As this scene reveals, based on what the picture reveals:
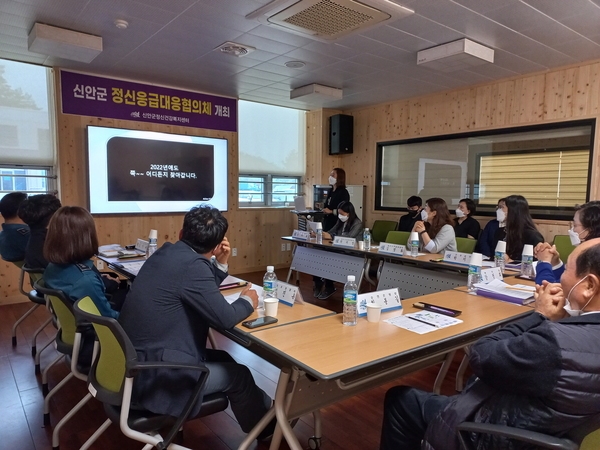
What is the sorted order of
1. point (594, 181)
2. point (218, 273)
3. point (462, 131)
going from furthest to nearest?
1. point (462, 131)
2. point (594, 181)
3. point (218, 273)

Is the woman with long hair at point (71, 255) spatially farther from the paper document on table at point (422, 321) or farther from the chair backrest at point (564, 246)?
the chair backrest at point (564, 246)

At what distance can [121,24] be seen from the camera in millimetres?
3383

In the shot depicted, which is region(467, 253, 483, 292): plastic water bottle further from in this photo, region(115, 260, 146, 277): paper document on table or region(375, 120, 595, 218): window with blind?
region(375, 120, 595, 218): window with blind

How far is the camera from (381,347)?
60.6 inches

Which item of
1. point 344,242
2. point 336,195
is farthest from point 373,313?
point 336,195

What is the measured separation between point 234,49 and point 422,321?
3254mm

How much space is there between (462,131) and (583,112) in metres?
1.37

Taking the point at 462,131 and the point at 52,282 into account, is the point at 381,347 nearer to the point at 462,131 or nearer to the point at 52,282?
the point at 52,282

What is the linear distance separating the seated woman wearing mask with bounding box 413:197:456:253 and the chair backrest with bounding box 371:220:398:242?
1821 mm

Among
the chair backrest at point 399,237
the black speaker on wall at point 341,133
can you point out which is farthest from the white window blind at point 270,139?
the chair backrest at point 399,237

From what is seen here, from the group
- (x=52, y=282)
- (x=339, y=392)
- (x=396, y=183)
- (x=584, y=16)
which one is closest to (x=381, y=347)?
(x=339, y=392)

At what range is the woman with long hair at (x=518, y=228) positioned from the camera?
3.31 metres

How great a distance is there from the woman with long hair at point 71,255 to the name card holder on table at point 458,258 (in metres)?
2.55

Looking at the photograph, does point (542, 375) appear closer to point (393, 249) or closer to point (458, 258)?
point (458, 258)
